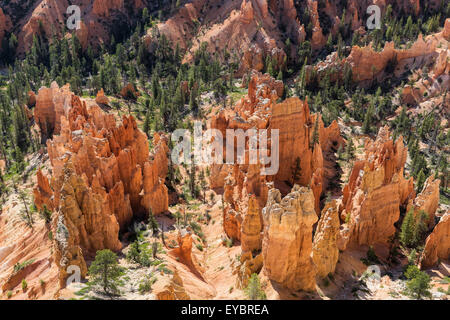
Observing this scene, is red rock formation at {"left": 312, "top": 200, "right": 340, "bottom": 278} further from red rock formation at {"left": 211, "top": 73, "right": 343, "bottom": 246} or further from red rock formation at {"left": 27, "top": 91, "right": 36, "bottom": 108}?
red rock formation at {"left": 27, "top": 91, "right": 36, "bottom": 108}

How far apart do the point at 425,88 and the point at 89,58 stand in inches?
4115

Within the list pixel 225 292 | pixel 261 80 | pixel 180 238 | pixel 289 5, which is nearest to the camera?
pixel 225 292

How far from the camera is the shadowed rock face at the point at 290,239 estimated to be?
112 feet

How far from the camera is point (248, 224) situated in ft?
145

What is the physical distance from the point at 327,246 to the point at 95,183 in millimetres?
28641

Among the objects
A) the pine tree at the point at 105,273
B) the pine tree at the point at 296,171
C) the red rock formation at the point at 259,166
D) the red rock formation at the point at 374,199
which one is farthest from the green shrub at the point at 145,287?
the pine tree at the point at 296,171

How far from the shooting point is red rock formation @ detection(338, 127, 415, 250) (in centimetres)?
4916

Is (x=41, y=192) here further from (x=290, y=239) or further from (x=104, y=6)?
(x=104, y=6)

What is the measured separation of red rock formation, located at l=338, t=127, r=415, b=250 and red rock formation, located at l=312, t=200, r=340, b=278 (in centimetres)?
577

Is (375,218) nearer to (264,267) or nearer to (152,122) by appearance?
(264,267)

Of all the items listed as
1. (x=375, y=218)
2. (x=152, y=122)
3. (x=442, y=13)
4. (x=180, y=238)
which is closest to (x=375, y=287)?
(x=375, y=218)

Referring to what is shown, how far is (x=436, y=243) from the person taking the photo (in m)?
46.4

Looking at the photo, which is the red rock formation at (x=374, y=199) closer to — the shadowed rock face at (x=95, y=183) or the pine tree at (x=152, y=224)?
the pine tree at (x=152, y=224)

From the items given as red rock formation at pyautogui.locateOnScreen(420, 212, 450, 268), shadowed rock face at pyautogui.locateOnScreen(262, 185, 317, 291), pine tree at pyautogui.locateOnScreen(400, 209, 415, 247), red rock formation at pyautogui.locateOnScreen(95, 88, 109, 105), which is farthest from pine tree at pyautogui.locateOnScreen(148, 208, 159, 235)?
red rock formation at pyautogui.locateOnScreen(95, 88, 109, 105)
